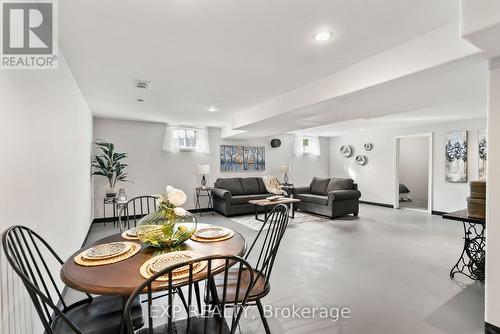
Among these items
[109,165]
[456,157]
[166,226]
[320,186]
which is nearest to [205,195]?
[109,165]

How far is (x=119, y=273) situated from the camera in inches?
45.2

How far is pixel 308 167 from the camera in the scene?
26.9 ft

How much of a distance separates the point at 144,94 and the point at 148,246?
2709 millimetres

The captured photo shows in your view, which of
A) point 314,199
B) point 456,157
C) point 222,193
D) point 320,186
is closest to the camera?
point 456,157

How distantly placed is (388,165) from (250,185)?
13.2 ft

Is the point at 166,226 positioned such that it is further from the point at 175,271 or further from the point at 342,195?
the point at 342,195

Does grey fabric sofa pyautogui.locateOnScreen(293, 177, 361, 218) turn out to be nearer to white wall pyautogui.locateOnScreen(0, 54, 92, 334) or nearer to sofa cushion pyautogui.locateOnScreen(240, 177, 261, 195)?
sofa cushion pyautogui.locateOnScreen(240, 177, 261, 195)

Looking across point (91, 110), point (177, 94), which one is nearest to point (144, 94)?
point (177, 94)

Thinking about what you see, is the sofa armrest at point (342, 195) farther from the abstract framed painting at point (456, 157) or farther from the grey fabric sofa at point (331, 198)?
the abstract framed painting at point (456, 157)

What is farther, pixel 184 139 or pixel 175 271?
pixel 184 139

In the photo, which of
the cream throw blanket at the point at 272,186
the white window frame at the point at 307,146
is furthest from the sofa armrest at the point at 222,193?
the white window frame at the point at 307,146

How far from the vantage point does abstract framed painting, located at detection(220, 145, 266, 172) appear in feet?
22.1

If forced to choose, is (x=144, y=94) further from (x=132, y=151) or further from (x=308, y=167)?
(x=308, y=167)

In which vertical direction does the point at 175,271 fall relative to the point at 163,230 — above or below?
below
